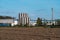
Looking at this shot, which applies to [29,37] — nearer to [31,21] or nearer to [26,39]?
[26,39]

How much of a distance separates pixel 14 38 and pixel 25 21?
125ft

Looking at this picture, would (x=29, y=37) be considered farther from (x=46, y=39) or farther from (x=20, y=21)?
(x=20, y=21)

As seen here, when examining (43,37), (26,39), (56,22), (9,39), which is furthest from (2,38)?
(56,22)

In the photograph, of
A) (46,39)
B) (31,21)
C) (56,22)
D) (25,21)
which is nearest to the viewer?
(46,39)

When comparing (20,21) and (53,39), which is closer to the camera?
(53,39)

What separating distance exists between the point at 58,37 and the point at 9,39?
231 cm

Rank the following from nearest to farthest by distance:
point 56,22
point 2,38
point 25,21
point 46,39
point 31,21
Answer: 1. point 46,39
2. point 2,38
3. point 56,22
4. point 25,21
5. point 31,21

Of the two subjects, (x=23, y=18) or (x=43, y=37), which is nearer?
(x=43, y=37)

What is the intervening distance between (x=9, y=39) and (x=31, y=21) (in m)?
44.3

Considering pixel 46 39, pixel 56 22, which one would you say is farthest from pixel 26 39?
pixel 56 22

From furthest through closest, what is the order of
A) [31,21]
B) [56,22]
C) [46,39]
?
[31,21] < [56,22] < [46,39]

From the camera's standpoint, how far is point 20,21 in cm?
4928

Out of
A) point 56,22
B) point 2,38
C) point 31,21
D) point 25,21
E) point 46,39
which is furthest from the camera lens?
point 31,21

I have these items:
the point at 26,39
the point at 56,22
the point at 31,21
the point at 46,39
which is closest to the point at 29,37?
the point at 26,39
